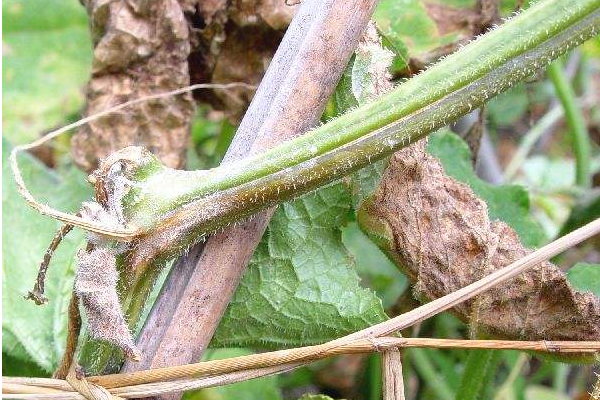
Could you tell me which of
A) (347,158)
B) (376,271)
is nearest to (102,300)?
(347,158)

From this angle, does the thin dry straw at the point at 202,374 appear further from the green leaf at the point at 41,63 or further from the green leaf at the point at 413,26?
the green leaf at the point at 41,63

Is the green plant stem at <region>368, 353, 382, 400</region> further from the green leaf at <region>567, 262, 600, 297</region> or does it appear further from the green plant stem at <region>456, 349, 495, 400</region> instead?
the green leaf at <region>567, 262, 600, 297</region>

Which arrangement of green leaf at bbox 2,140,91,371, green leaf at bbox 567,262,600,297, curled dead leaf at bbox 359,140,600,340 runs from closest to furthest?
1. curled dead leaf at bbox 359,140,600,340
2. green leaf at bbox 567,262,600,297
3. green leaf at bbox 2,140,91,371

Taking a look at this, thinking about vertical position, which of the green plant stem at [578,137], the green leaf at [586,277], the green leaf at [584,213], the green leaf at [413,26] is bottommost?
the green leaf at [586,277]

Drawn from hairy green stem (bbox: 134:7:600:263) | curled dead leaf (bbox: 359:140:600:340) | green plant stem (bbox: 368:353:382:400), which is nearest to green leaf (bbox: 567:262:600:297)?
curled dead leaf (bbox: 359:140:600:340)

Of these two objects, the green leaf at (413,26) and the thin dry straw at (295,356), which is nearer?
the thin dry straw at (295,356)

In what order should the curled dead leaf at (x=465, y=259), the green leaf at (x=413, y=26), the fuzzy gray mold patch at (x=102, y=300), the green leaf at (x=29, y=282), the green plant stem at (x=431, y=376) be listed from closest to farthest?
1. the fuzzy gray mold patch at (x=102, y=300)
2. the curled dead leaf at (x=465, y=259)
3. the green leaf at (x=29, y=282)
4. the green leaf at (x=413, y=26)
5. the green plant stem at (x=431, y=376)

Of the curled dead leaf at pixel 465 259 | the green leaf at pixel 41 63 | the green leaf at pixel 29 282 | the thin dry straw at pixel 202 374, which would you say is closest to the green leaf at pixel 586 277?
the curled dead leaf at pixel 465 259
